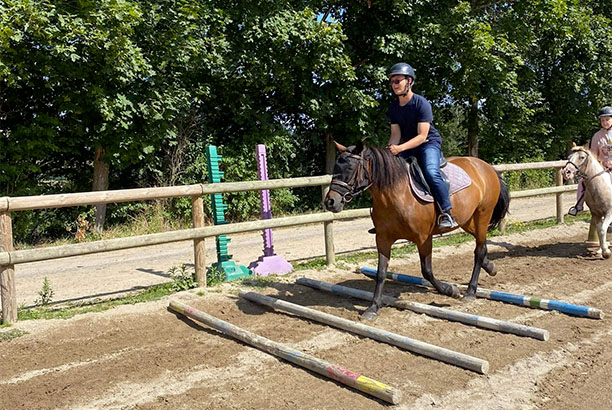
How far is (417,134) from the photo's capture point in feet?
17.6

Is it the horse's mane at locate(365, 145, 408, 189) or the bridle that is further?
the horse's mane at locate(365, 145, 408, 189)

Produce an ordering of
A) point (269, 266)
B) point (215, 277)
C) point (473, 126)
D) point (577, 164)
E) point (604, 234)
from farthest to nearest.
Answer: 1. point (473, 126)
2. point (577, 164)
3. point (604, 234)
4. point (269, 266)
5. point (215, 277)

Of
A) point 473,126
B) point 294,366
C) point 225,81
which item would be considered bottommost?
point 294,366

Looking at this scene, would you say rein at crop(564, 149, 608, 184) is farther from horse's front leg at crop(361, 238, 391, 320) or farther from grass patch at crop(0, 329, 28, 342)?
grass patch at crop(0, 329, 28, 342)

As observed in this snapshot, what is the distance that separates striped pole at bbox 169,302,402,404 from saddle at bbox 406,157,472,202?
2.22 metres

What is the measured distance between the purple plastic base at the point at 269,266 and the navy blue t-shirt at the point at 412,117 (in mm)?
2911

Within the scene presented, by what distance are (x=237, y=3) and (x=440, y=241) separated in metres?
8.51

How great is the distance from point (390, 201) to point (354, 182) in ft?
1.69


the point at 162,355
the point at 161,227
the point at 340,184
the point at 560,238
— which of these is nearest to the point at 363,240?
the point at 560,238

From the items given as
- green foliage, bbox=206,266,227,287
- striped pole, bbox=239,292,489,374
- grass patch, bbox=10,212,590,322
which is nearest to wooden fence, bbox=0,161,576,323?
green foliage, bbox=206,266,227,287

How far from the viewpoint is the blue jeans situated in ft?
17.4

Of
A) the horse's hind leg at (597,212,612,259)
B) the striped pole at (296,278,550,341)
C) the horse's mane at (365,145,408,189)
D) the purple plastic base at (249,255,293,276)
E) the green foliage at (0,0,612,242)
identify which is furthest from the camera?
the green foliage at (0,0,612,242)

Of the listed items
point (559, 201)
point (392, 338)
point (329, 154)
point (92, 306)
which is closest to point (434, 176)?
point (392, 338)

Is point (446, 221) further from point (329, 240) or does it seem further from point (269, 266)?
point (269, 266)
